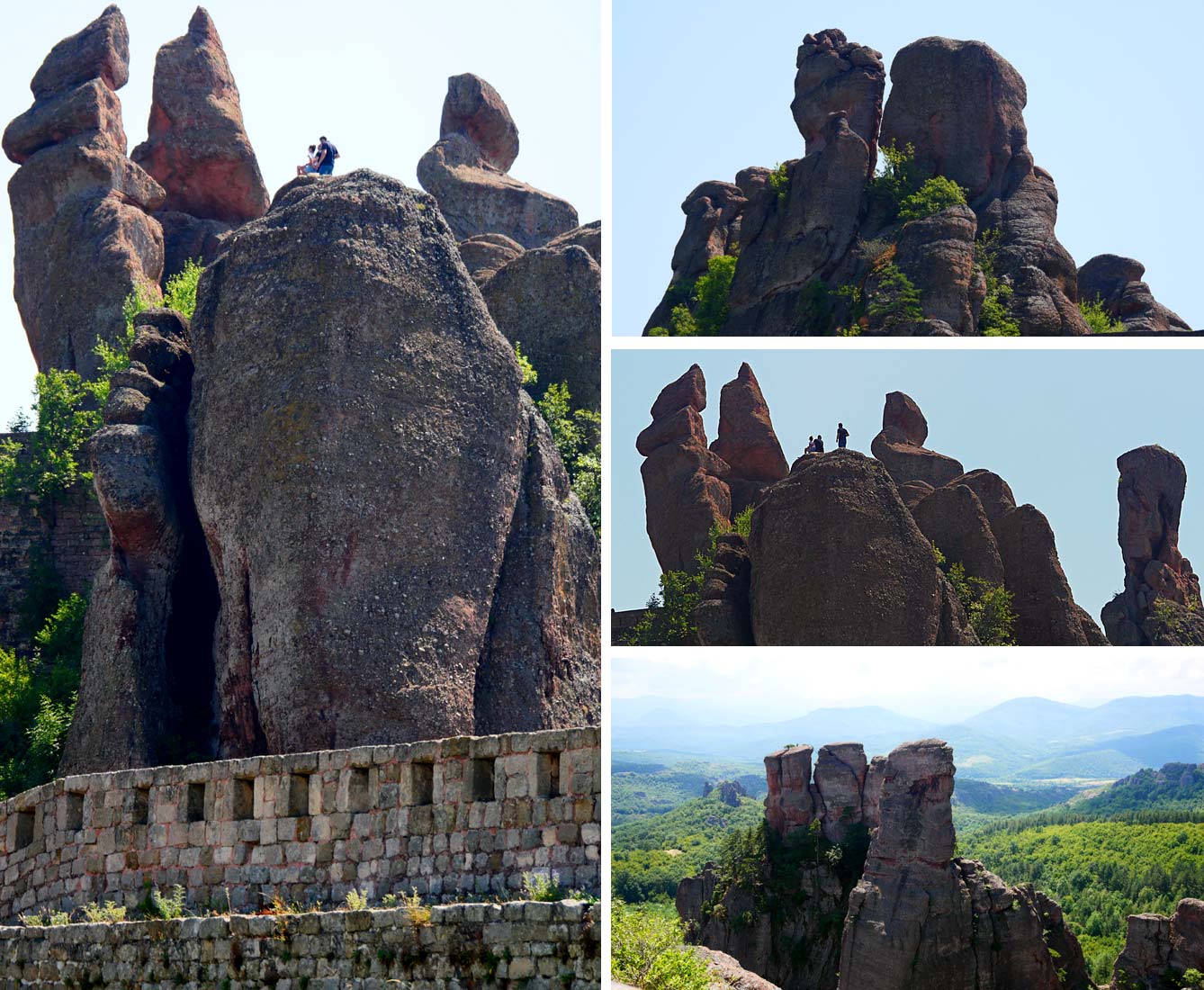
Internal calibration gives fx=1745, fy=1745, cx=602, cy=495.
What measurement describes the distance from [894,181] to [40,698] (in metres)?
15.3

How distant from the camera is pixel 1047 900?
15.8 metres

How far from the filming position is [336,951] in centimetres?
1538

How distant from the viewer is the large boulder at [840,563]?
54.1ft

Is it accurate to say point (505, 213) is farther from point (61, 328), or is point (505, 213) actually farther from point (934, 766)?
point (934, 766)

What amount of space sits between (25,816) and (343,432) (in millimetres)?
6204

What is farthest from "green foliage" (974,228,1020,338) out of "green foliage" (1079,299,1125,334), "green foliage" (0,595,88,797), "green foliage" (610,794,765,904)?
"green foliage" (0,595,88,797)

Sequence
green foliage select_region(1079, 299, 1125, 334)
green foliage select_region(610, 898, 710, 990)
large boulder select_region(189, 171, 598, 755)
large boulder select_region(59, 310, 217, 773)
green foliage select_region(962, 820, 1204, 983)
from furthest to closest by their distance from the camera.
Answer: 1. green foliage select_region(1079, 299, 1125, 334)
2. large boulder select_region(59, 310, 217, 773)
3. large boulder select_region(189, 171, 598, 755)
4. green foliage select_region(962, 820, 1204, 983)
5. green foliage select_region(610, 898, 710, 990)

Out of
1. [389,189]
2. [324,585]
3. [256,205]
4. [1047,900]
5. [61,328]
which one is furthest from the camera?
[256,205]

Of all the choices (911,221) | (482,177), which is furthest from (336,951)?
(482,177)

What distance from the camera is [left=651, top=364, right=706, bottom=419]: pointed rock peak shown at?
2264 centimetres

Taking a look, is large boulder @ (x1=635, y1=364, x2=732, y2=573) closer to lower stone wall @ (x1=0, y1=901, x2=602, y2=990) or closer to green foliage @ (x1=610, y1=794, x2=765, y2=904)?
green foliage @ (x1=610, y1=794, x2=765, y2=904)

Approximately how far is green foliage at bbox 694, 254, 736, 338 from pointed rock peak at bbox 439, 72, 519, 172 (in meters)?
18.3

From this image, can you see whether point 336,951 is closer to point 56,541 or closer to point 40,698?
point 40,698

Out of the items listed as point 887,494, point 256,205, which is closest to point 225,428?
point 887,494
